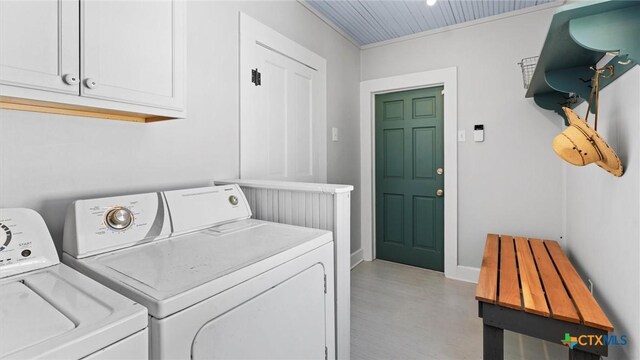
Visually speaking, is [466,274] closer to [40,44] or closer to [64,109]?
[64,109]

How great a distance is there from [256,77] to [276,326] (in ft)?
5.71

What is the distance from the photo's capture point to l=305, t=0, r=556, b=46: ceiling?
2674 millimetres

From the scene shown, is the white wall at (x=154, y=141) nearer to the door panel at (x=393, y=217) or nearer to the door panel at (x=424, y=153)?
the door panel at (x=424, y=153)

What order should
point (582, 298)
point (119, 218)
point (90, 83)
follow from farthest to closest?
point (582, 298), point (119, 218), point (90, 83)

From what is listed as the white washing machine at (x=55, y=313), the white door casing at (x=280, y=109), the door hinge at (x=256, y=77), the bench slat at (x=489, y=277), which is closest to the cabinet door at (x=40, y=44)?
the white washing machine at (x=55, y=313)

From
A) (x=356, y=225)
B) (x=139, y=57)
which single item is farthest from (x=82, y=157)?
(x=356, y=225)

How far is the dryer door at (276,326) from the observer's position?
0.87 m

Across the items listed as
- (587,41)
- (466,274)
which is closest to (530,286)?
(587,41)

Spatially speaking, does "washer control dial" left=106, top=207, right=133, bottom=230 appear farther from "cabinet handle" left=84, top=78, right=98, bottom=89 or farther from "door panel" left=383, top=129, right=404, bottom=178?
"door panel" left=383, top=129, right=404, bottom=178

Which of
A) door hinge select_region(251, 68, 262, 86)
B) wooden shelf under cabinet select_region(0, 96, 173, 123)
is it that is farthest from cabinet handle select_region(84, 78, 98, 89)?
door hinge select_region(251, 68, 262, 86)

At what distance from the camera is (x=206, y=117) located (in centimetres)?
186

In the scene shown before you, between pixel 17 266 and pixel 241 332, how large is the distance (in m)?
0.71

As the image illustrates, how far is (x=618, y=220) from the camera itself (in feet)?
4.48

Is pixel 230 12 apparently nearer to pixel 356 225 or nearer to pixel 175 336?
pixel 175 336
